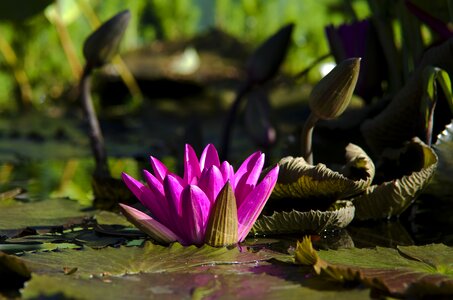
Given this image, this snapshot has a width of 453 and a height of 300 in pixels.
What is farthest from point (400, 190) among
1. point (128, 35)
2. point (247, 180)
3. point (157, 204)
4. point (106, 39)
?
point (128, 35)

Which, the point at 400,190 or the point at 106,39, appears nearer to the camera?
the point at 400,190

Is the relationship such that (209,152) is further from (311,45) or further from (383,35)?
(311,45)

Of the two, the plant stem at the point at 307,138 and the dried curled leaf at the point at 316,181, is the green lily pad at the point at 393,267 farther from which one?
the plant stem at the point at 307,138

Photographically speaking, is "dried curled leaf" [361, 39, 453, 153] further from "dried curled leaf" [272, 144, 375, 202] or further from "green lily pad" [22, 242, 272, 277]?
"green lily pad" [22, 242, 272, 277]

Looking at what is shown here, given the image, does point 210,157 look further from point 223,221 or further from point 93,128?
point 93,128

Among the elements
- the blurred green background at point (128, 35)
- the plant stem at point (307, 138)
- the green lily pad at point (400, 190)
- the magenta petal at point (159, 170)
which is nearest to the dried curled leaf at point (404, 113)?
the green lily pad at point (400, 190)

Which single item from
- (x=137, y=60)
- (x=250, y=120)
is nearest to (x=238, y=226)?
(x=250, y=120)

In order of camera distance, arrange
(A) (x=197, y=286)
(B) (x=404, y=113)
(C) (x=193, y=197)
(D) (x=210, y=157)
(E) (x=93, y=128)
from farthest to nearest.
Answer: (E) (x=93, y=128) → (B) (x=404, y=113) → (D) (x=210, y=157) → (C) (x=193, y=197) → (A) (x=197, y=286)
